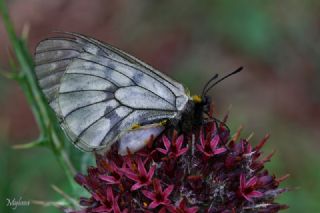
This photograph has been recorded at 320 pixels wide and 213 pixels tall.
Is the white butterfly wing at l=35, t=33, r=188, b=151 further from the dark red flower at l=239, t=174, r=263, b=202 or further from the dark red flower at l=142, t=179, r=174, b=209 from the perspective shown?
the dark red flower at l=239, t=174, r=263, b=202

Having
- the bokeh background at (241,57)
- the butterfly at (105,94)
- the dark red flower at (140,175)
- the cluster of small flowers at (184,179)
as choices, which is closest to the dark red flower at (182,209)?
the cluster of small flowers at (184,179)

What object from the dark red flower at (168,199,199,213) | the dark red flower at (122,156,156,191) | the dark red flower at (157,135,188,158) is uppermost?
the dark red flower at (157,135,188,158)

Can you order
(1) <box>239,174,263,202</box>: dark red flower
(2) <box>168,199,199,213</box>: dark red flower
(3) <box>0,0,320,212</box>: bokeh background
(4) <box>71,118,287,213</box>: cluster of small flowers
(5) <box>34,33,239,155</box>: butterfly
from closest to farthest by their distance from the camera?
(2) <box>168,199,199,213</box>: dark red flower < (4) <box>71,118,287,213</box>: cluster of small flowers < (1) <box>239,174,263,202</box>: dark red flower < (5) <box>34,33,239,155</box>: butterfly < (3) <box>0,0,320,212</box>: bokeh background

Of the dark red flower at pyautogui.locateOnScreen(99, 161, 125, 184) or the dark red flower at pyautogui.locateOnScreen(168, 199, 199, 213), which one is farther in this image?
the dark red flower at pyautogui.locateOnScreen(99, 161, 125, 184)

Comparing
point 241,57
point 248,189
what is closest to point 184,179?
point 248,189

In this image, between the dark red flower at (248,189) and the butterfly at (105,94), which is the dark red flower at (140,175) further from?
the dark red flower at (248,189)

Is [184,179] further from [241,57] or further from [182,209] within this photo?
[241,57]

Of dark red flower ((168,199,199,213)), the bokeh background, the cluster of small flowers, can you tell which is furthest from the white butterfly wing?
the bokeh background
